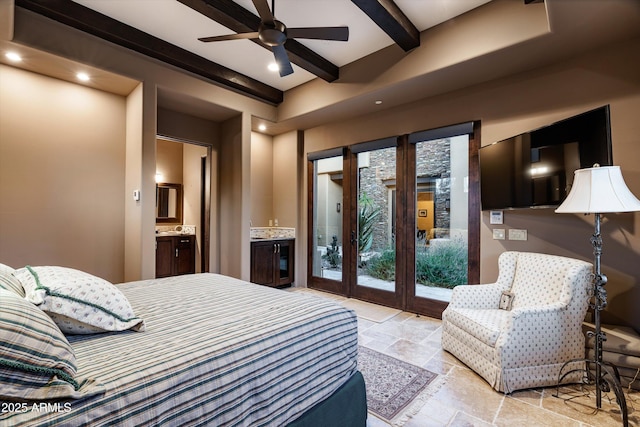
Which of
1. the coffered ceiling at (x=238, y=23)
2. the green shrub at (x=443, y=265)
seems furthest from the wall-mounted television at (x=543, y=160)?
the coffered ceiling at (x=238, y=23)

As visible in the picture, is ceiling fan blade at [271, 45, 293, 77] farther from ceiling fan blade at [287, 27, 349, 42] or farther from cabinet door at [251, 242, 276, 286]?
cabinet door at [251, 242, 276, 286]

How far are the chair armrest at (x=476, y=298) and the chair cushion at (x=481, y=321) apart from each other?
0.06m

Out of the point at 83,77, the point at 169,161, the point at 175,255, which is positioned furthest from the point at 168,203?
the point at 83,77

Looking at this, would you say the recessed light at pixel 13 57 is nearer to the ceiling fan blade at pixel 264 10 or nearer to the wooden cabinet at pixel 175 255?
the ceiling fan blade at pixel 264 10

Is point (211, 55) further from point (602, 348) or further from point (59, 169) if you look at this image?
point (602, 348)

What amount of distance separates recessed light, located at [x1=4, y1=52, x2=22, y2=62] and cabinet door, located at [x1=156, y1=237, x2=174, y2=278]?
3.08 meters

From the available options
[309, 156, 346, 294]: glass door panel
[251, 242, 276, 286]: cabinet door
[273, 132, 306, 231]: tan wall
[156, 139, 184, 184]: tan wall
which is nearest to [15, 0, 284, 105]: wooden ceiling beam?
[273, 132, 306, 231]: tan wall

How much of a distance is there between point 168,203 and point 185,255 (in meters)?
1.19

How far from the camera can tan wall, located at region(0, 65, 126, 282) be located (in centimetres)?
310

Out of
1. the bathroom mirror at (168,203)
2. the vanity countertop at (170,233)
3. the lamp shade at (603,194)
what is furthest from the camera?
the bathroom mirror at (168,203)

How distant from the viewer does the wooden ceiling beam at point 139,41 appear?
2.77m

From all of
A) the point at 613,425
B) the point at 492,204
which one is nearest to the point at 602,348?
the point at 613,425

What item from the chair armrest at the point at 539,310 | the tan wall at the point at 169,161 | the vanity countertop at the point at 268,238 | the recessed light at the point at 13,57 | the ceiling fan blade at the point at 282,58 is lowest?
the chair armrest at the point at 539,310

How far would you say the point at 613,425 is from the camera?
6.12 ft
